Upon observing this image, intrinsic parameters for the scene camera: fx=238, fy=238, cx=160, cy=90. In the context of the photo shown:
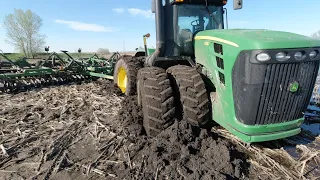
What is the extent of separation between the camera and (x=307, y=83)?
10.2 feet

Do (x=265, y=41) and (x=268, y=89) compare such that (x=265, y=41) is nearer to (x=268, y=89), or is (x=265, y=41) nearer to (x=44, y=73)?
(x=268, y=89)

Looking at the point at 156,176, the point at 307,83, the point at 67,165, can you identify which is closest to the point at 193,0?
the point at 307,83

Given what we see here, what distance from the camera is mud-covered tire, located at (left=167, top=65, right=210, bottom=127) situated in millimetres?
3402

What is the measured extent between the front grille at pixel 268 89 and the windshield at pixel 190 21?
1.65m

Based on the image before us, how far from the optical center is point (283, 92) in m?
2.98

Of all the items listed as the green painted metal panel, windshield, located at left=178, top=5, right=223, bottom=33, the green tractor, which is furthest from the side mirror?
the green painted metal panel

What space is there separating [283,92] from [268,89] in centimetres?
23

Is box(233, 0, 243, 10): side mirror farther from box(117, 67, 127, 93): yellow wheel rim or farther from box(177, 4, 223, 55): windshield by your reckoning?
box(117, 67, 127, 93): yellow wheel rim

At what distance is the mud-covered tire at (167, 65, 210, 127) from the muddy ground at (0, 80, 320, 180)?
0.57ft

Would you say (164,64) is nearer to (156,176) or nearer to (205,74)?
(205,74)

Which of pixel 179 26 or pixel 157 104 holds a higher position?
pixel 179 26

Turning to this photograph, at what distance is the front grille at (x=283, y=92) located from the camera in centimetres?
288

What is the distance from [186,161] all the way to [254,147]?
124 centimetres

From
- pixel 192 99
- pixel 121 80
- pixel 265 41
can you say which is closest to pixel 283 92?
pixel 265 41
